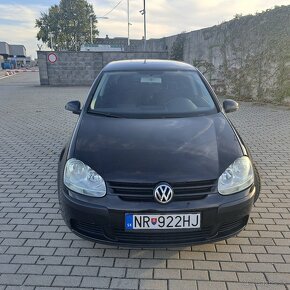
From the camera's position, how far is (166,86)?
383 cm

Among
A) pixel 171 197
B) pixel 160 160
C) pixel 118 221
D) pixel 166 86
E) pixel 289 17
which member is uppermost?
pixel 289 17

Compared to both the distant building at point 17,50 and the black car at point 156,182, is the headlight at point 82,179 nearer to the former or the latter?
the black car at point 156,182

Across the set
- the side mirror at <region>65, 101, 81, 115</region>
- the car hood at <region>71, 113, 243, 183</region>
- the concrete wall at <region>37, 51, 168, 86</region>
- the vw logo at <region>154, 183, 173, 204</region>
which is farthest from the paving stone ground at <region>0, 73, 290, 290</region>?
the concrete wall at <region>37, 51, 168, 86</region>

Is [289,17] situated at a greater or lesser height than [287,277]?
greater

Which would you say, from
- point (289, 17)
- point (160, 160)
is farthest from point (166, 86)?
point (289, 17)

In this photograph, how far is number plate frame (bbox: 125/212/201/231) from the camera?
7.77 ft

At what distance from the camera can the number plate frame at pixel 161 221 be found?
2367 millimetres

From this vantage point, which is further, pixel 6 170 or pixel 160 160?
pixel 6 170

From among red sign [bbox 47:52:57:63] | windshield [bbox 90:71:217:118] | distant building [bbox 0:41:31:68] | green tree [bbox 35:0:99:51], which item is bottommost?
distant building [bbox 0:41:31:68]

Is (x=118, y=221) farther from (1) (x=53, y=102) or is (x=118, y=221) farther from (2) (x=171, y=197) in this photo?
(1) (x=53, y=102)

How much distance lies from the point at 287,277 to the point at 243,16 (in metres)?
11.3

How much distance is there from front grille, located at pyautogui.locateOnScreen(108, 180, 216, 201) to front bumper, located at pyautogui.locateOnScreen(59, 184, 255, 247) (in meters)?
0.04

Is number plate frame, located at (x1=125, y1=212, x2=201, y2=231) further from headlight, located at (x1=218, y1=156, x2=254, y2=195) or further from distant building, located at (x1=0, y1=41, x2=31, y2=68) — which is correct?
distant building, located at (x1=0, y1=41, x2=31, y2=68)

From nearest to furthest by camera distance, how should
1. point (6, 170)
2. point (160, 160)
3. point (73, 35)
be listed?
point (160, 160)
point (6, 170)
point (73, 35)
